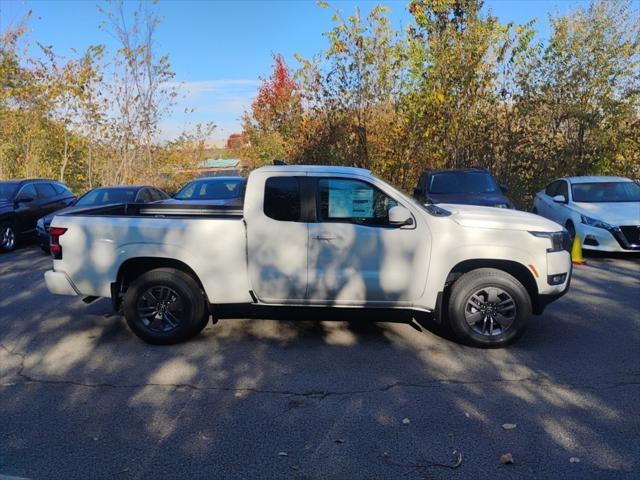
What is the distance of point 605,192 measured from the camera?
36.3 feet

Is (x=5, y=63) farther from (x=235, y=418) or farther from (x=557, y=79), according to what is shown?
(x=235, y=418)

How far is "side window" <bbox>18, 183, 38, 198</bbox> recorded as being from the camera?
1263 cm

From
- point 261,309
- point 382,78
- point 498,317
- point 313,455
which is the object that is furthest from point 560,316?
point 382,78

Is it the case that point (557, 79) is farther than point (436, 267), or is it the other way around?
point (557, 79)

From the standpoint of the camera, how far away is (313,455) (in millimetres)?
3473

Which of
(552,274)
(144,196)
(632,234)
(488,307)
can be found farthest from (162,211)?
(632,234)

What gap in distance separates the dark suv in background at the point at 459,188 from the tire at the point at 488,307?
19.0ft

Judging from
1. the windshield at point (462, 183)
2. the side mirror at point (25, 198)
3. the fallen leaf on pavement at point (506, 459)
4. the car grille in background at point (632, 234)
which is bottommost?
the fallen leaf on pavement at point (506, 459)

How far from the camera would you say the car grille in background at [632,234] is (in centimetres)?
949

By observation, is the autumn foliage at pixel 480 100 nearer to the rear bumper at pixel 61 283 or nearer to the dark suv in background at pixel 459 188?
the dark suv in background at pixel 459 188

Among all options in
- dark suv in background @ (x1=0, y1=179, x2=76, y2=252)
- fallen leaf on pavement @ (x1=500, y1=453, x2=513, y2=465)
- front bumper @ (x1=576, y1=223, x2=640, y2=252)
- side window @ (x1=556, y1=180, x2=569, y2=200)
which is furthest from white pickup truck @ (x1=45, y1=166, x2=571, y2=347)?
dark suv in background @ (x1=0, y1=179, x2=76, y2=252)

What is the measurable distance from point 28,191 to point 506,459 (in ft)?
41.9

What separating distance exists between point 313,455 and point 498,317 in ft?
8.74

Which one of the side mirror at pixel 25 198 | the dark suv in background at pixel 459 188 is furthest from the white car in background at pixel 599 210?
the side mirror at pixel 25 198
